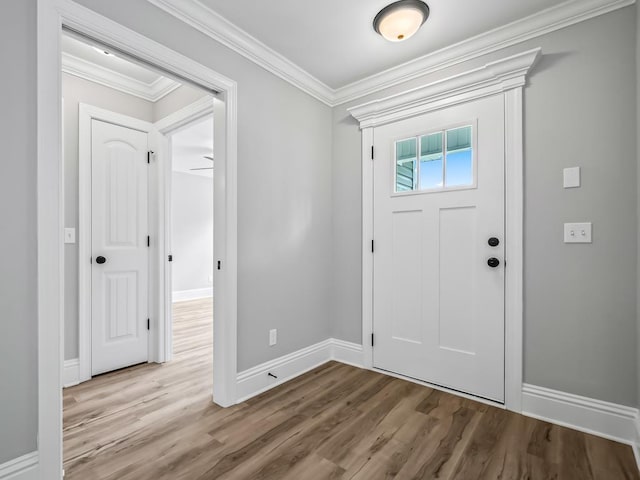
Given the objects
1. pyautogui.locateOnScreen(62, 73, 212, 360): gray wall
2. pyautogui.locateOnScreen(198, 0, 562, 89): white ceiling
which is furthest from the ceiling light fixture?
pyautogui.locateOnScreen(62, 73, 212, 360): gray wall

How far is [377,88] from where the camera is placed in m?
2.74

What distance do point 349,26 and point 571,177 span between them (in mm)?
1639

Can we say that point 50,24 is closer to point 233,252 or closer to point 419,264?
point 233,252

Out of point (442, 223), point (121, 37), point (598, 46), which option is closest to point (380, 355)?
point (442, 223)

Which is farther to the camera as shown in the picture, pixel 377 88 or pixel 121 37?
pixel 377 88

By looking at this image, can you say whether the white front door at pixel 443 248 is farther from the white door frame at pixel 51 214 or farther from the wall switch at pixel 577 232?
the white door frame at pixel 51 214

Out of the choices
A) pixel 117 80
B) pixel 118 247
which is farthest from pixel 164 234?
pixel 117 80

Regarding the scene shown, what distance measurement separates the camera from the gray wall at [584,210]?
176cm

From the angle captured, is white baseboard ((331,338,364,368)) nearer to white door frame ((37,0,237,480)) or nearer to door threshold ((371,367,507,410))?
door threshold ((371,367,507,410))

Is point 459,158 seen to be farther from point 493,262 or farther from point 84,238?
point 84,238

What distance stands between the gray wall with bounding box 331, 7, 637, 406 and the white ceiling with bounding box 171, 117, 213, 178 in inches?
123

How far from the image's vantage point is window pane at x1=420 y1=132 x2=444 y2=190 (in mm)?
2402

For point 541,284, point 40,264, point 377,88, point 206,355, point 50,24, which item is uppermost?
point 377,88

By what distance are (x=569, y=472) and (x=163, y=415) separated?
2176 millimetres
